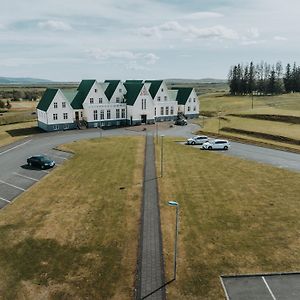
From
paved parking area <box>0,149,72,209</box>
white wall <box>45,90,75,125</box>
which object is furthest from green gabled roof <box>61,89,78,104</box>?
paved parking area <box>0,149,72,209</box>

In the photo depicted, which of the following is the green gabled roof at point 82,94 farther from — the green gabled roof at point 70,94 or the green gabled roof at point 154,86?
the green gabled roof at point 154,86

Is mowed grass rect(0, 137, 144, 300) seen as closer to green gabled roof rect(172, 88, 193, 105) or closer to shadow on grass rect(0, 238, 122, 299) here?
shadow on grass rect(0, 238, 122, 299)

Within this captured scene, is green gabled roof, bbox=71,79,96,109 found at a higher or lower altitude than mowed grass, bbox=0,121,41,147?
higher

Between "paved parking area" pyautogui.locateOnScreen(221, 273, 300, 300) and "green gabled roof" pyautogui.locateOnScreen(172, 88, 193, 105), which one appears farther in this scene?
"green gabled roof" pyautogui.locateOnScreen(172, 88, 193, 105)

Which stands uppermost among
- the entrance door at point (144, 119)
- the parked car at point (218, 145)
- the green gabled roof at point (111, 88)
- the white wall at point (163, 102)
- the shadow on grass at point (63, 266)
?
the green gabled roof at point (111, 88)

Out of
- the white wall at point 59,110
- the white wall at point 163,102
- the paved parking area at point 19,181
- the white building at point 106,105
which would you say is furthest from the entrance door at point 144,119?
the paved parking area at point 19,181

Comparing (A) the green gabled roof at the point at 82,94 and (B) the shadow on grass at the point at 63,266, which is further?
(A) the green gabled roof at the point at 82,94

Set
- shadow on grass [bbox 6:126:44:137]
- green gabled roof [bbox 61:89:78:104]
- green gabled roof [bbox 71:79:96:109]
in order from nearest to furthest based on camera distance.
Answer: shadow on grass [bbox 6:126:44:137] < green gabled roof [bbox 71:79:96:109] < green gabled roof [bbox 61:89:78:104]

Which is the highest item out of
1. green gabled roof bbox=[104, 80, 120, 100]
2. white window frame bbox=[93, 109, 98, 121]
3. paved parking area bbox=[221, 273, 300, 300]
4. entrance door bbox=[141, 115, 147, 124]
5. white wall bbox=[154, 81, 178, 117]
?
green gabled roof bbox=[104, 80, 120, 100]
